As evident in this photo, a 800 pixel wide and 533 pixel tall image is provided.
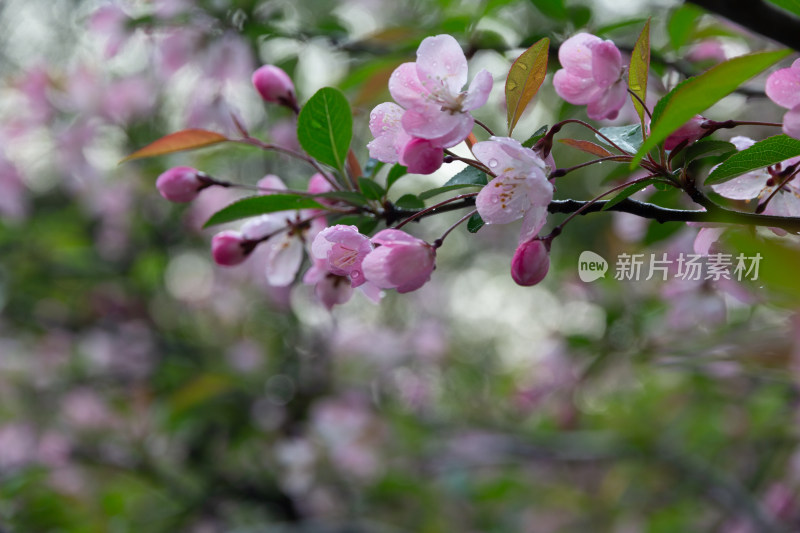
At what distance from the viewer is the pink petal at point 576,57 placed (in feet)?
1.85

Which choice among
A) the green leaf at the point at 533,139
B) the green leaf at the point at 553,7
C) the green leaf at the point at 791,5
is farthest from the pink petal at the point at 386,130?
the green leaf at the point at 553,7

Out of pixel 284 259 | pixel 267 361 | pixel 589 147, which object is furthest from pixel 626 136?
pixel 267 361

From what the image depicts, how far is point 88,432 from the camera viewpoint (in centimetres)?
249

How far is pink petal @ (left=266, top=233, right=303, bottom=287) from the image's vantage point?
715 millimetres

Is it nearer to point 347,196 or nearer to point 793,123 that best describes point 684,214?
point 793,123

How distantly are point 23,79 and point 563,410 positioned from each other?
2.32 metres

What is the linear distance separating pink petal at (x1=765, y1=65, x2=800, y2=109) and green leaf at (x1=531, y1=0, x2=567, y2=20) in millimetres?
459

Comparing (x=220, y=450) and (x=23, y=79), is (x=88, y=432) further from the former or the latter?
(x=23, y=79)

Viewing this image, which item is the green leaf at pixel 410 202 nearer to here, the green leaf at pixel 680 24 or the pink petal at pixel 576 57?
the pink petal at pixel 576 57

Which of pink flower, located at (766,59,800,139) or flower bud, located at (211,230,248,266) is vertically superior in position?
pink flower, located at (766,59,800,139)

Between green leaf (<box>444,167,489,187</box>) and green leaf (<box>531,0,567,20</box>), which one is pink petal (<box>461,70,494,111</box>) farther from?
green leaf (<box>531,0,567,20</box>)

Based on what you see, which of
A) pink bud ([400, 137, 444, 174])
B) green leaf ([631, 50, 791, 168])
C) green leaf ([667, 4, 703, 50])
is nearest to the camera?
green leaf ([631, 50, 791, 168])

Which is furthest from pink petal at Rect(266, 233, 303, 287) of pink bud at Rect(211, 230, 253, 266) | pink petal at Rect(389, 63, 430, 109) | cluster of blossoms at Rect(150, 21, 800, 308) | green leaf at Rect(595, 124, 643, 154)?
green leaf at Rect(595, 124, 643, 154)

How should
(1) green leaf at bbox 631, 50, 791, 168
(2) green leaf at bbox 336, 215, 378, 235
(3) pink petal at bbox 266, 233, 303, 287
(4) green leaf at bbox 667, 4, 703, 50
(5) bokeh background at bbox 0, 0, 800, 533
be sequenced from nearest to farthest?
(1) green leaf at bbox 631, 50, 791, 168, (2) green leaf at bbox 336, 215, 378, 235, (3) pink petal at bbox 266, 233, 303, 287, (4) green leaf at bbox 667, 4, 703, 50, (5) bokeh background at bbox 0, 0, 800, 533
